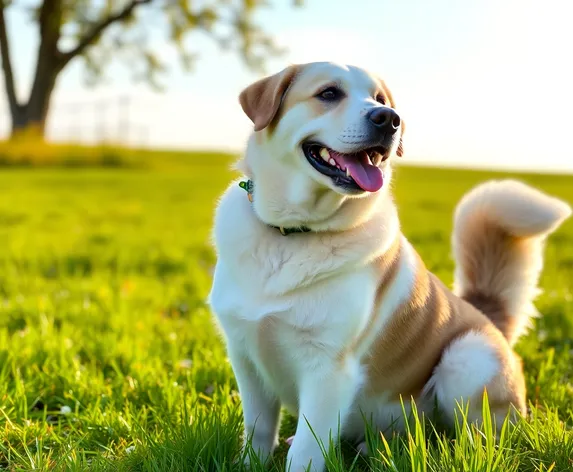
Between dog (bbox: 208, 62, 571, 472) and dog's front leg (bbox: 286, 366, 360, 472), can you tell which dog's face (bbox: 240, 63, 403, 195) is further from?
dog's front leg (bbox: 286, 366, 360, 472)

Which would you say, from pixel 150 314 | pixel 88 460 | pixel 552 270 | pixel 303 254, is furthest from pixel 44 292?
pixel 552 270

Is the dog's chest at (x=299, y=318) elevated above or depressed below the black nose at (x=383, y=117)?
below

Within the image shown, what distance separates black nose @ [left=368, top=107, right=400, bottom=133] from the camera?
8.15 ft

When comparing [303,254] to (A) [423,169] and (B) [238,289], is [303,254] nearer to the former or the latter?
(B) [238,289]

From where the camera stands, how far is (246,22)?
25750 mm

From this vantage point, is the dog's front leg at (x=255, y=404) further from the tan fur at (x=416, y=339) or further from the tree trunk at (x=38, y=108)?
the tree trunk at (x=38, y=108)

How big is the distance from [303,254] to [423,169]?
24215mm

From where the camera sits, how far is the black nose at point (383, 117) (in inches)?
97.8

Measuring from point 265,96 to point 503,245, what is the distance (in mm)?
1503

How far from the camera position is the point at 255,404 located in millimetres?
2873

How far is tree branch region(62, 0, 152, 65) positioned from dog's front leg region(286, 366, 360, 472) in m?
25.1

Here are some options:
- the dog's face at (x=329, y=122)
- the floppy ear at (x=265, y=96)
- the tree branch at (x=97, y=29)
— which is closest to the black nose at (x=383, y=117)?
the dog's face at (x=329, y=122)

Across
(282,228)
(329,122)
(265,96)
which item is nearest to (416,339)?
(282,228)

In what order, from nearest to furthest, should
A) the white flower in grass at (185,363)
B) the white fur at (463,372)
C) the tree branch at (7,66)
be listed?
the white fur at (463,372) → the white flower in grass at (185,363) → the tree branch at (7,66)
